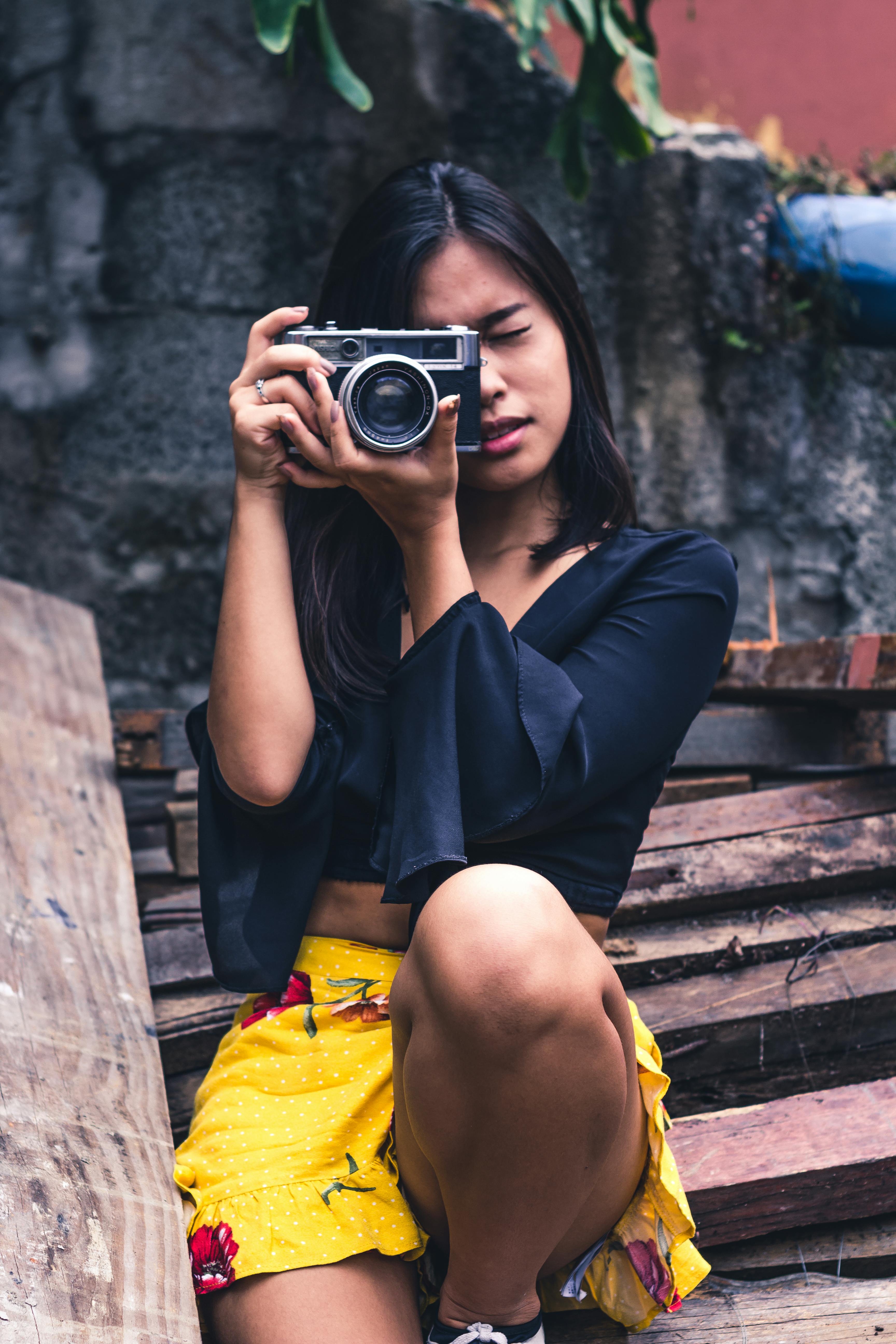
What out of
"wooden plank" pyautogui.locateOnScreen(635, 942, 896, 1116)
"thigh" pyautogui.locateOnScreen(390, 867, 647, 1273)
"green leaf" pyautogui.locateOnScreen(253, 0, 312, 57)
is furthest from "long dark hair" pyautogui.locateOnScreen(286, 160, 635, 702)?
"green leaf" pyautogui.locateOnScreen(253, 0, 312, 57)

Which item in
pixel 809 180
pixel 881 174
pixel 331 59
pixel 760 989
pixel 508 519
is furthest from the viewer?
pixel 881 174

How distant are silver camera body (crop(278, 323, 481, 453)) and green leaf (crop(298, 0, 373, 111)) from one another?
1541 mm

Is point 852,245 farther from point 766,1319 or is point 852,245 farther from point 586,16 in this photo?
point 766,1319

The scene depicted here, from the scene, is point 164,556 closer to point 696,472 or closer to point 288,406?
point 696,472

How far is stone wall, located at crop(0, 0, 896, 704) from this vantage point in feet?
10.1

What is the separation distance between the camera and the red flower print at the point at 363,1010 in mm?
1237

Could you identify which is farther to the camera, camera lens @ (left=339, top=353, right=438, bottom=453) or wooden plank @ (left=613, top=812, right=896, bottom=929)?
wooden plank @ (left=613, top=812, right=896, bottom=929)

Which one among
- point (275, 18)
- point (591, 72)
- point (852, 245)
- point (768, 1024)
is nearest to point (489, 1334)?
point (768, 1024)

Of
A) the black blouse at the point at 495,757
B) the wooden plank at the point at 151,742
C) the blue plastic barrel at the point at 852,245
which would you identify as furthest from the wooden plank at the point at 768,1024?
the blue plastic barrel at the point at 852,245

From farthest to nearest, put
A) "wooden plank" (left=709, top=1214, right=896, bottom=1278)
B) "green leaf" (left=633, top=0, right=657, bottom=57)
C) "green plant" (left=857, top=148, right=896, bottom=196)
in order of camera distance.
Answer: "green plant" (left=857, top=148, right=896, bottom=196), "green leaf" (left=633, top=0, right=657, bottom=57), "wooden plank" (left=709, top=1214, right=896, bottom=1278)

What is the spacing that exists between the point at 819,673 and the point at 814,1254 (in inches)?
39.4

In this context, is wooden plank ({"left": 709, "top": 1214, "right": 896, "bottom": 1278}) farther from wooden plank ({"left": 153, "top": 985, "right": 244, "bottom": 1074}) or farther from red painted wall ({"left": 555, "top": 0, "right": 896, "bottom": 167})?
red painted wall ({"left": 555, "top": 0, "right": 896, "bottom": 167})

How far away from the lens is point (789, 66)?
149 inches

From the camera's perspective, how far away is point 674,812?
1997mm
